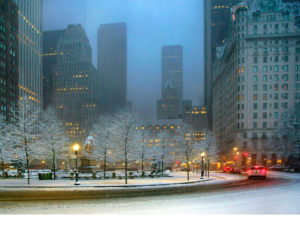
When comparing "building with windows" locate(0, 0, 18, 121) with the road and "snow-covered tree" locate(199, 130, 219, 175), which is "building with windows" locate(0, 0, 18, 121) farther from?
the road

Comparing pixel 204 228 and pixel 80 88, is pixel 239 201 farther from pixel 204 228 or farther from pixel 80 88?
pixel 80 88

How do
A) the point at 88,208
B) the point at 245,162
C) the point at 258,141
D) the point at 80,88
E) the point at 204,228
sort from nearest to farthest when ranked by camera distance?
the point at 204,228 < the point at 88,208 < the point at 258,141 < the point at 245,162 < the point at 80,88

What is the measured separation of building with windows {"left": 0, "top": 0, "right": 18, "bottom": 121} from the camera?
87.4 meters

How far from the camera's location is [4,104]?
92688mm

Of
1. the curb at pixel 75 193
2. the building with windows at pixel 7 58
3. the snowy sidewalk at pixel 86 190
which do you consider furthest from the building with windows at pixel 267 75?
the building with windows at pixel 7 58

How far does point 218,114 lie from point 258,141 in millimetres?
65868

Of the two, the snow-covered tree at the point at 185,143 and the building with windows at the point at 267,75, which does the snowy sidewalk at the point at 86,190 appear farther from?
the building with windows at the point at 267,75

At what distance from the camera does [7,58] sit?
9194cm

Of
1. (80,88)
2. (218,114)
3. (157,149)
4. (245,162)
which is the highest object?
(80,88)

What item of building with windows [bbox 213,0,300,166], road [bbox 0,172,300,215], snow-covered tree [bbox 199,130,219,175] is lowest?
snow-covered tree [bbox 199,130,219,175]

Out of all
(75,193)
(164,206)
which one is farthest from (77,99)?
(164,206)

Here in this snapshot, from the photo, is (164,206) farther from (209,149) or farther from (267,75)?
(209,149)

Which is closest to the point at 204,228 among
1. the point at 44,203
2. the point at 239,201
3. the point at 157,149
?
the point at 239,201

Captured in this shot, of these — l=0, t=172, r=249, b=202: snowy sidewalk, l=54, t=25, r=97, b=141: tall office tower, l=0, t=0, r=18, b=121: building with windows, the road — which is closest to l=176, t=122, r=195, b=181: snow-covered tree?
l=0, t=172, r=249, b=202: snowy sidewalk
